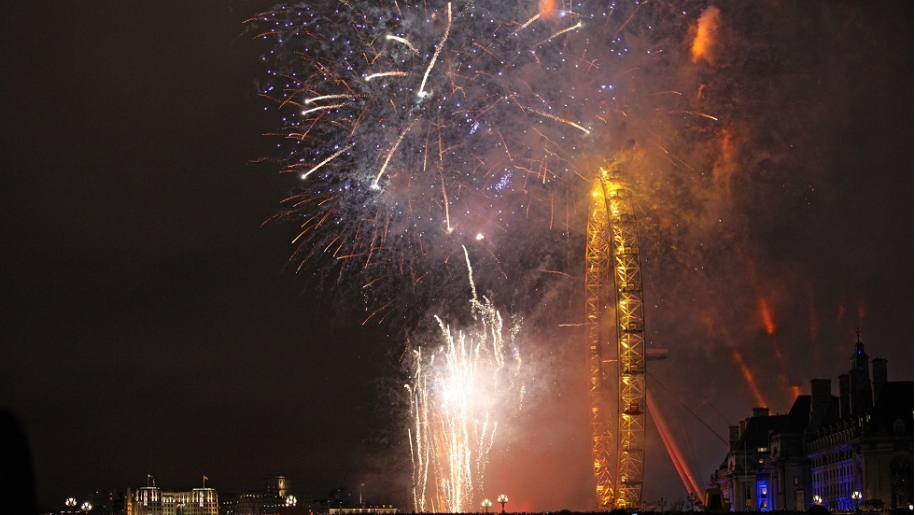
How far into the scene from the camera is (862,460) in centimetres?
8681

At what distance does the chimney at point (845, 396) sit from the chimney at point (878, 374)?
22.2 ft

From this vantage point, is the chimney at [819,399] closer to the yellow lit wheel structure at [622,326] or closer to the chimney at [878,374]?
the chimney at [878,374]

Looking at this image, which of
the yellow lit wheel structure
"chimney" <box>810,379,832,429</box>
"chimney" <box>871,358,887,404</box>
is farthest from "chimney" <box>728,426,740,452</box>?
the yellow lit wheel structure

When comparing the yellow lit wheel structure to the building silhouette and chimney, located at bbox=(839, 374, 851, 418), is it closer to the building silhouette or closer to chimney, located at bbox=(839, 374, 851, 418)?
the building silhouette

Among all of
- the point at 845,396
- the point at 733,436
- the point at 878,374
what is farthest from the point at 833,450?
the point at 733,436

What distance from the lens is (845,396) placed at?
9706cm

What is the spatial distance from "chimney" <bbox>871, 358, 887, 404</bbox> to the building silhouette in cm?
8

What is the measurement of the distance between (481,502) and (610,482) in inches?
280

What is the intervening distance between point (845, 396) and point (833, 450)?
4.65 meters

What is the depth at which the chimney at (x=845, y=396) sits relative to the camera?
96.2 metres

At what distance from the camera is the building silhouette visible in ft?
275

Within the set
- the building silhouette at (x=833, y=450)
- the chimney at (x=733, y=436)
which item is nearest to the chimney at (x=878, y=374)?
the building silhouette at (x=833, y=450)

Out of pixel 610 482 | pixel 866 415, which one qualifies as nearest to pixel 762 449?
pixel 866 415

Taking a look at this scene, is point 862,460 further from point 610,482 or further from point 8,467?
point 8,467
